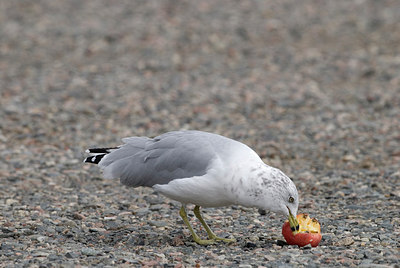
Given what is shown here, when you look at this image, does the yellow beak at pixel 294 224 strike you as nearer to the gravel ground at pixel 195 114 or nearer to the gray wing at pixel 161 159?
the gravel ground at pixel 195 114

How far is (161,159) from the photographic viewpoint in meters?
6.12

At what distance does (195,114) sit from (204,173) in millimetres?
5661

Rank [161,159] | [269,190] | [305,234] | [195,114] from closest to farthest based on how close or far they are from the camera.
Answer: [269,190], [305,234], [161,159], [195,114]

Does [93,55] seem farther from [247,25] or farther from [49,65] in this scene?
[247,25]

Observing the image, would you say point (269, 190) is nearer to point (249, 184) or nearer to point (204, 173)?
point (249, 184)

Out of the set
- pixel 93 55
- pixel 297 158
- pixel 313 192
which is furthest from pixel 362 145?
pixel 93 55

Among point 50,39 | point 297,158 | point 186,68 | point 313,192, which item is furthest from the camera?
point 50,39

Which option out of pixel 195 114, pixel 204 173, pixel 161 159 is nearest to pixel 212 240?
pixel 204 173

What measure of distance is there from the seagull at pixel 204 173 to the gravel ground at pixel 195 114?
40 centimetres

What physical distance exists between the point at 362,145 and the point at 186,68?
498 centimetres

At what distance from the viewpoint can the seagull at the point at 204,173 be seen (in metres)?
5.70

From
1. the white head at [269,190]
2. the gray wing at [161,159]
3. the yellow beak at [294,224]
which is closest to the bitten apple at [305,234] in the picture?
the yellow beak at [294,224]

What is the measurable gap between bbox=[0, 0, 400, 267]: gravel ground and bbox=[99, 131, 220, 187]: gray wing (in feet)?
1.84

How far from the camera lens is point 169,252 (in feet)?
18.8
